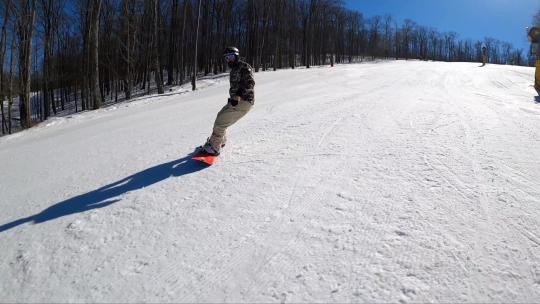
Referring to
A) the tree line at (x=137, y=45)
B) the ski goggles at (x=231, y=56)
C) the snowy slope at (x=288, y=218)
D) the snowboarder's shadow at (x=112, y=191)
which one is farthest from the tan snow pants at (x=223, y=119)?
the tree line at (x=137, y=45)

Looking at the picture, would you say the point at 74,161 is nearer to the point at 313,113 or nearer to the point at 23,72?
the point at 313,113

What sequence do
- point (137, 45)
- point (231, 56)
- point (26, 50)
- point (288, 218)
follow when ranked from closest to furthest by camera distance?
point (288, 218)
point (231, 56)
point (26, 50)
point (137, 45)

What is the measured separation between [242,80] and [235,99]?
337mm

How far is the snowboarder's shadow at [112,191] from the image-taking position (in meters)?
4.09

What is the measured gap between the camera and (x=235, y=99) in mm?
5531

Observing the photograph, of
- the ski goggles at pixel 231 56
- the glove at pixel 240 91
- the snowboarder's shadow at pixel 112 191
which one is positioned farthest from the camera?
the glove at pixel 240 91

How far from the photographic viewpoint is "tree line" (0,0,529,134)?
2280cm

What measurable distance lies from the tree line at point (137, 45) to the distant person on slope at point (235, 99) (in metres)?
13.3

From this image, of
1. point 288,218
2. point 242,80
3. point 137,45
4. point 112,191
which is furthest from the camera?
point 137,45

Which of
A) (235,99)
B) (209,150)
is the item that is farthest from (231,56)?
(209,150)

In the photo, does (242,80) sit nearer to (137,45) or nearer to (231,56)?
(231,56)

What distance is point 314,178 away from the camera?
4.64m

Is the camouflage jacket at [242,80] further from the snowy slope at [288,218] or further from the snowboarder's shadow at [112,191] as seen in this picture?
the snowboarder's shadow at [112,191]

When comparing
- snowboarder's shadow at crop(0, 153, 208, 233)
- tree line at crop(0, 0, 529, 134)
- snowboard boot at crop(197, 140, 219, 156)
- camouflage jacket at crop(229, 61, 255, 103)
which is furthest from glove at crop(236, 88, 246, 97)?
tree line at crop(0, 0, 529, 134)
